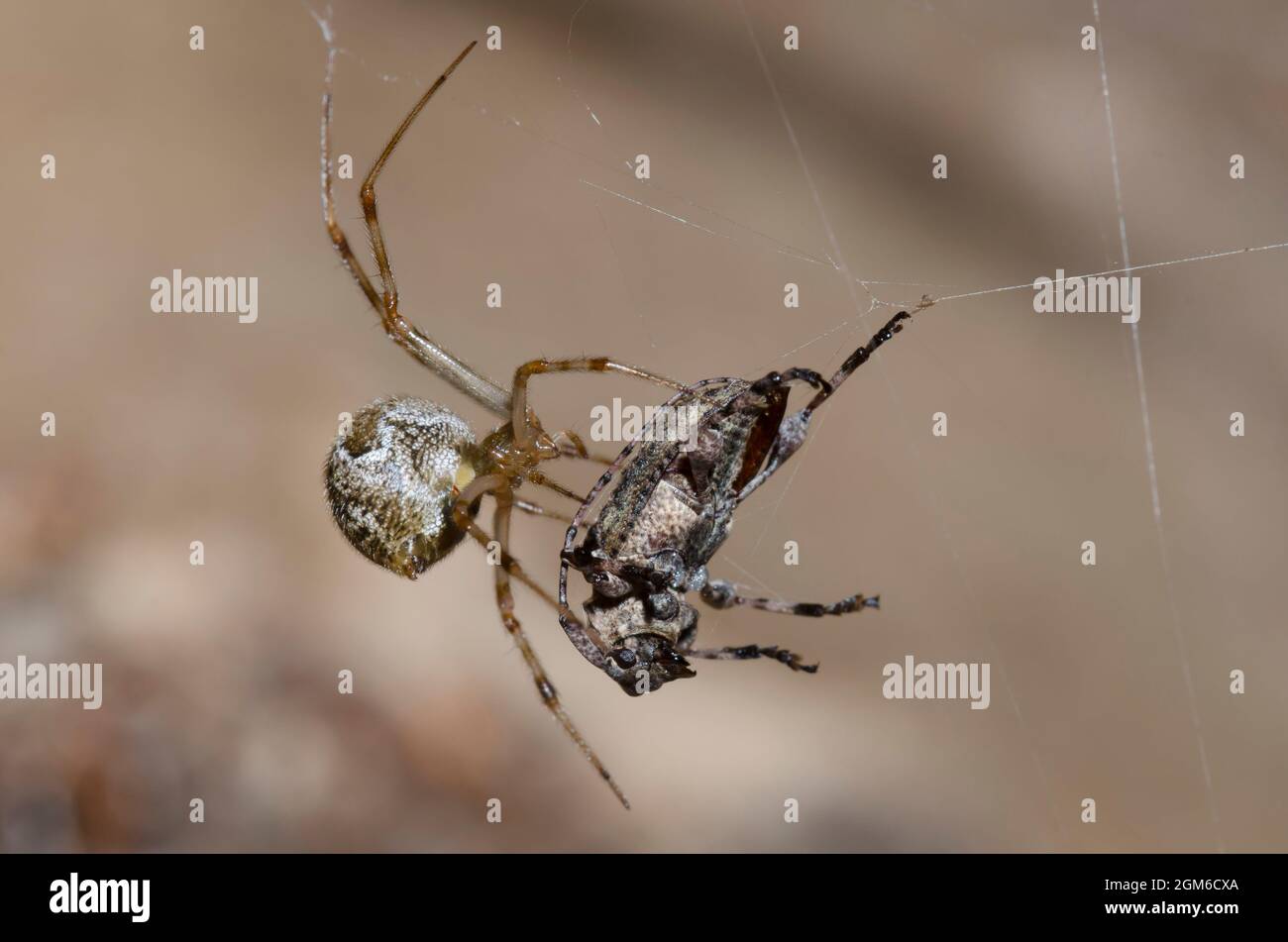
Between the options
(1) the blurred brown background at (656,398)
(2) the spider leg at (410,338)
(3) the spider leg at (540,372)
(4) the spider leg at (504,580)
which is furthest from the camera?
(1) the blurred brown background at (656,398)

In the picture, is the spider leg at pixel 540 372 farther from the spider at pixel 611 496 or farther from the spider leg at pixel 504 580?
the spider leg at pixel 504 580

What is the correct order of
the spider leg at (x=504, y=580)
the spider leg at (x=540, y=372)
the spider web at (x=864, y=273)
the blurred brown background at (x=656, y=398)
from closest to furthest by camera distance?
the spider leg at (x=540, y=372) < the spider leg at (x=504, y=580) < the blurred brown background at (x=656, y=398) < the spider web at (x=864, y=273)

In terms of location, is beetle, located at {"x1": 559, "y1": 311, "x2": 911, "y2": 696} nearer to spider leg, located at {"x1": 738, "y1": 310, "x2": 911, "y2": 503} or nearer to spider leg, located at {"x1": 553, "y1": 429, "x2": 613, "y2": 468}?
spider leg, located at {"x1": 738, "y1": 310, "x2": 911, "y2": 503}

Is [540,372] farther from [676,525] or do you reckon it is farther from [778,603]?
[778,603]

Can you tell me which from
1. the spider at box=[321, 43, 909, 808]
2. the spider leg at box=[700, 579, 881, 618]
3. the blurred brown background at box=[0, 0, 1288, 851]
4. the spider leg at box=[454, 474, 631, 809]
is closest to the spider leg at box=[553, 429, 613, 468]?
the spider at box=[321, 43, 909, 808]

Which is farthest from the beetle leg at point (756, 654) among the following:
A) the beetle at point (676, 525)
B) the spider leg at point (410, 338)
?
the spider leg at point (410, 338)

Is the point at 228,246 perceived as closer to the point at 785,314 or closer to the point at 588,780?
the point at 785,314

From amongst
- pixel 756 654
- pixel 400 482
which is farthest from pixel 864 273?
pixel 756 654
